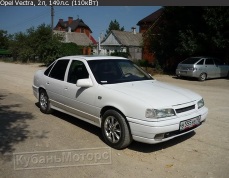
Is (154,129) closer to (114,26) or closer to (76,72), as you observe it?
(76,72)

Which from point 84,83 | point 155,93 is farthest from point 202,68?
point 84,83

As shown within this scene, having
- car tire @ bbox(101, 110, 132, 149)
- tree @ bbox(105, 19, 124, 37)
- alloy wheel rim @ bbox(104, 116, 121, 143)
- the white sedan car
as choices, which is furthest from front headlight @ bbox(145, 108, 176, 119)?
tree @ bbox(105, 19, 124, 37)

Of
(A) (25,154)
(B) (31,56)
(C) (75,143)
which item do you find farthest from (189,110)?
(B) (31,56)

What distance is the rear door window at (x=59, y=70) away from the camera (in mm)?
6334

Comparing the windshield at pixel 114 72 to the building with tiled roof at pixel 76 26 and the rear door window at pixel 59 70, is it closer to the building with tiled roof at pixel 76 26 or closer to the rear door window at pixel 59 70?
the rear door window at pixel 59 70

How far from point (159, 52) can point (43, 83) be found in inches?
671

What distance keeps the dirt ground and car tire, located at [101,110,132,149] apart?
15 centimetres

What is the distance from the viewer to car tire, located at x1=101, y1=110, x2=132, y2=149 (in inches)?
182

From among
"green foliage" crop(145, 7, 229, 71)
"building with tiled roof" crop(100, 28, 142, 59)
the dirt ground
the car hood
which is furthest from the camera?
"building with tiled roof" crop(100, 28, 142, 59)

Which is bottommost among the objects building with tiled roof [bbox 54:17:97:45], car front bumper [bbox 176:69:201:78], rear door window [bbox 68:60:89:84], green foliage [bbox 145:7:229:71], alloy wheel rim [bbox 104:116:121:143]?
alloy wheel rim [bbox 104:116:121:143]

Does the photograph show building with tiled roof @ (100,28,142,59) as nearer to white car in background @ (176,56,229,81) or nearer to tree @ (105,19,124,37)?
white car in background @ (176,56,229,81)

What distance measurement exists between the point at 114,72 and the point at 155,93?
122 centimetres

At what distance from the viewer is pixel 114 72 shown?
5707 millimetres

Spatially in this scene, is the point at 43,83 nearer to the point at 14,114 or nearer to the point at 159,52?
the point at 14,114
